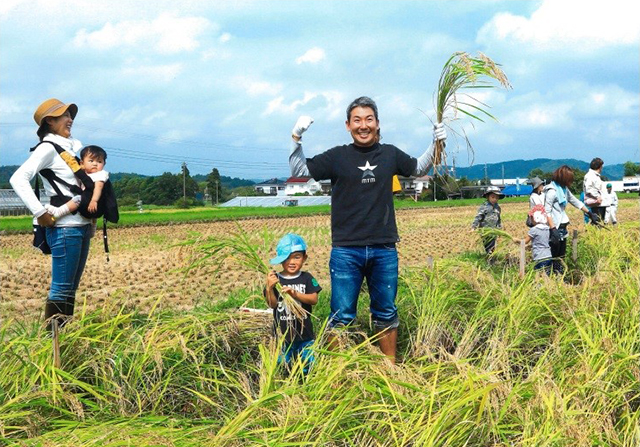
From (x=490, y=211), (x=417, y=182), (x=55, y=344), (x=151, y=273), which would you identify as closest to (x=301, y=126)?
(x=55, y=344)

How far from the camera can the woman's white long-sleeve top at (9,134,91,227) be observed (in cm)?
350

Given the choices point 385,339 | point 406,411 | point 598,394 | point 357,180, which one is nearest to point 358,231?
point 357,180

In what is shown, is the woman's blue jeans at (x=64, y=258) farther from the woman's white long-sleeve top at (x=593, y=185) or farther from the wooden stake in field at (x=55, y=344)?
the woman's white long-sleeve top at (x=593, y=185)

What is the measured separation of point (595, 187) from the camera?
895cm

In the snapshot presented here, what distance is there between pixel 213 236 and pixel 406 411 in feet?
5.35

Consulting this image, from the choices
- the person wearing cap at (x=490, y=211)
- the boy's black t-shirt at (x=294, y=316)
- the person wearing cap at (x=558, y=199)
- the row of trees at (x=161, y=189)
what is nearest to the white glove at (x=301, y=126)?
the boy's black t-shirt at (x=294, y=316)

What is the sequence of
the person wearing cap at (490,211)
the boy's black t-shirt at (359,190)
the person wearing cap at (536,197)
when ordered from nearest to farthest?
the boy's black t-shirt at (359,190), the person wearing cap at (536,197), the person wearing cap at (490,211)

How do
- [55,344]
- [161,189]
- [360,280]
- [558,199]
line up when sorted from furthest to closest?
[161,189]
[558,199]
[360,280]
[55,344]

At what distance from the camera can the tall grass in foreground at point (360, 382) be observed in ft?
7.86

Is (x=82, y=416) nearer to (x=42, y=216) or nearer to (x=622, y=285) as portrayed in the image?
(x=42, y=216)

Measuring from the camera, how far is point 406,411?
2529mm

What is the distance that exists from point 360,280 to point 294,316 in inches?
19.2

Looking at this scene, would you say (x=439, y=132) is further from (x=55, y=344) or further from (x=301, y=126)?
(x=55, y=344)

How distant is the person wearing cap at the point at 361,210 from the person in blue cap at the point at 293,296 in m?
0.20
